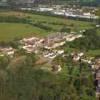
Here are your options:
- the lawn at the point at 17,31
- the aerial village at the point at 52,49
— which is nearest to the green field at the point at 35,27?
the lawn at the point at 17,31

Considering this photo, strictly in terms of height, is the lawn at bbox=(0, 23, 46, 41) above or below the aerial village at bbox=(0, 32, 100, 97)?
below

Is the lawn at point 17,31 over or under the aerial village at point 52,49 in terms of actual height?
under

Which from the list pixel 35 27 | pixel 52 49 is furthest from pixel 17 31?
pixel 52 49

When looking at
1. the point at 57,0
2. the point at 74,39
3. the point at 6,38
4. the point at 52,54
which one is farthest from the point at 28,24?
the point at 57,0

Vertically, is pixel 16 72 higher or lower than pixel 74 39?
higher

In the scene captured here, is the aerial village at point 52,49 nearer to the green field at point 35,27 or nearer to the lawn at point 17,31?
the lawn at point 17,31

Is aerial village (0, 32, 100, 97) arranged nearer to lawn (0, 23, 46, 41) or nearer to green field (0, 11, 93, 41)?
lawn (0, 23, 46, 41)

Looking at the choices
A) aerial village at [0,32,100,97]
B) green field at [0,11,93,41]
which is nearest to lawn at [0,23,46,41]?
green field at [0,11,93,41]

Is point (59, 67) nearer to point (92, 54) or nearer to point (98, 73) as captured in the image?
point (98, 73)
